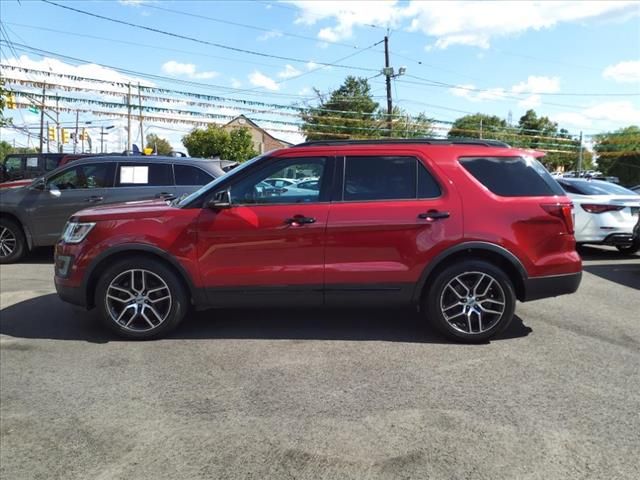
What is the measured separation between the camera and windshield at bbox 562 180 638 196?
9.98 meters

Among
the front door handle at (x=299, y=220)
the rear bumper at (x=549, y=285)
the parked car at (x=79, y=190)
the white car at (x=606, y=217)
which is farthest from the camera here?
the white car at (x=606, y=217)

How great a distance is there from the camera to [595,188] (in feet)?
33.3

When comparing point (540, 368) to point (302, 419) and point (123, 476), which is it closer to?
point (302, 419)

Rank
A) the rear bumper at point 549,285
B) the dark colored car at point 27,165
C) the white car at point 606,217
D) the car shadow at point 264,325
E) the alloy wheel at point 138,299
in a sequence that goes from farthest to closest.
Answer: the dark colored car at point 27,165, the white car at point 606,217, the car shadow at point 264,325, the alloy wheel at point 138,299, the rear bumper at point 549,285

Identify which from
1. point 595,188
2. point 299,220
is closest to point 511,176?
point 299,220

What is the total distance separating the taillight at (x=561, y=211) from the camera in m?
4.78

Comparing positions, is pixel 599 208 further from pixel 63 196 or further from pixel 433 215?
pixel 63 196

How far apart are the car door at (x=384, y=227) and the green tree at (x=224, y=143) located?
130 feet

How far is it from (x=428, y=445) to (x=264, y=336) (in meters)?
2.28

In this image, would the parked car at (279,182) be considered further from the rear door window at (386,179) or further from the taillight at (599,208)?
the taillight at (599,208)

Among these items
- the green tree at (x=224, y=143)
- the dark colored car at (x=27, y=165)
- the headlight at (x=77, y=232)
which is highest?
the green tree at (x=224, y=143)

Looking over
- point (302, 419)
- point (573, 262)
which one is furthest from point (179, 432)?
point (573, 262)

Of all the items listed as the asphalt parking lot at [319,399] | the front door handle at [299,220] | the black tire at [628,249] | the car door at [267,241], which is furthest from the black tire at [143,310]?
the black tire at [628,249]

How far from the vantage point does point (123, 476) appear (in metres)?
2.85
